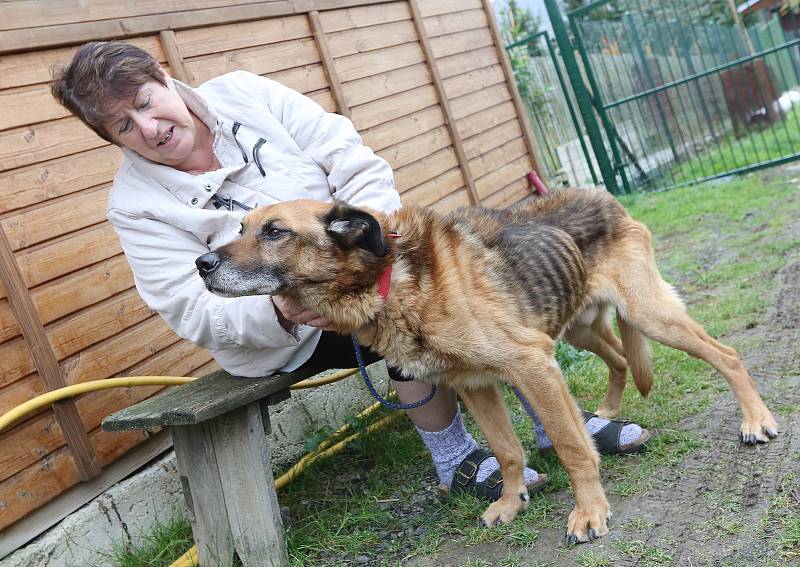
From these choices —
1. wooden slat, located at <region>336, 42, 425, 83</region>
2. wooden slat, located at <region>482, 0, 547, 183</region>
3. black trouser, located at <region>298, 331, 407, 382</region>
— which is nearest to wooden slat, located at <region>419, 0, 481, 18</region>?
wooden slat, located at <region>482, 0, 547, 183</region>

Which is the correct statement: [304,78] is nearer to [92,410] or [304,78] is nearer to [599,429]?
[92,410]

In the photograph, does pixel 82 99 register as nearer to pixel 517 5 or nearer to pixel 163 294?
pixel 163 294

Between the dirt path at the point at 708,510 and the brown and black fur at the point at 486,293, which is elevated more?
the brown and black fur at the point at 486,293

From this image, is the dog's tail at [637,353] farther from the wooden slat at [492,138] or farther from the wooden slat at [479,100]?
the wooden slat at [479,100]

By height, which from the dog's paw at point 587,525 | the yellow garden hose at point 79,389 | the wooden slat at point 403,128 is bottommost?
the dog's paw at point 587,525

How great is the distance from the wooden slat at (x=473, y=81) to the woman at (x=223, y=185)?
376 cm

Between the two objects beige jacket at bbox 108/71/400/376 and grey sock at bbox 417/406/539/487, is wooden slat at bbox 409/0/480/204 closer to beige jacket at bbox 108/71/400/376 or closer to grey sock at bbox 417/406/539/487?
beige jacket at bbox 108/71/400/376

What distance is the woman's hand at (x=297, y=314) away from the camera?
9.77 ft

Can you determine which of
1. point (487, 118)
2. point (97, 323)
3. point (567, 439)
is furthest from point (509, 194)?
point (567, 439)

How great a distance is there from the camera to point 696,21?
1072cm

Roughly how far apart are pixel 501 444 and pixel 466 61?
205 inches

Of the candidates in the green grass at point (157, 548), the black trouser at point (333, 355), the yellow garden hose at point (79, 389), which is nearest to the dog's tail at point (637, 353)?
the black trouser at point (333, 355)

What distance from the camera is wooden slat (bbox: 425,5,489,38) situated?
730 cm

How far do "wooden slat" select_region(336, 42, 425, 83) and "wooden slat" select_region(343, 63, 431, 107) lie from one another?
0.04 m
